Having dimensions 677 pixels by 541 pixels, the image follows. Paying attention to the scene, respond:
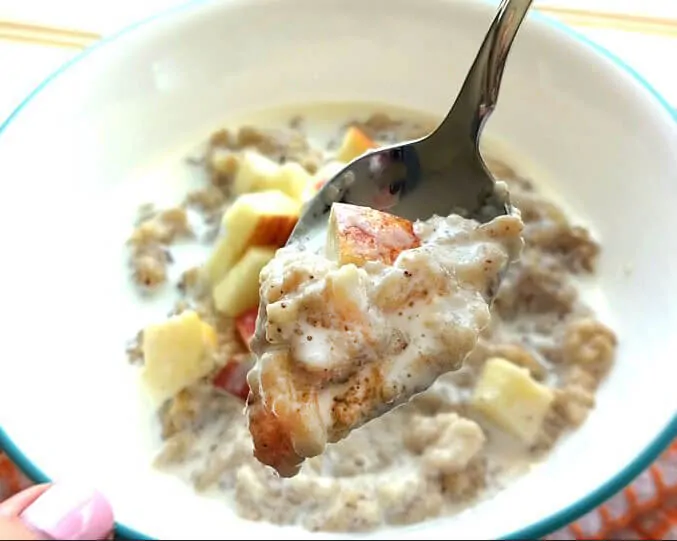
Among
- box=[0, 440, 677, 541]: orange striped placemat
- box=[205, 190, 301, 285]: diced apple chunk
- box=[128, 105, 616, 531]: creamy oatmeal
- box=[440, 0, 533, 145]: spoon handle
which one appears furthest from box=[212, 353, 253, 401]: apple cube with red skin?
box=[440, 0, 533, 145]: spoon handle

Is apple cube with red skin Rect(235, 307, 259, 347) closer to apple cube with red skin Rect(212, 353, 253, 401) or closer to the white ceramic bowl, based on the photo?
apple cube with red skin Rect(212, 353, 253, 401)

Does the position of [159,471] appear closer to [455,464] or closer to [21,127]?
[455,464]

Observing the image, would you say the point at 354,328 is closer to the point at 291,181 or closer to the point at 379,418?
the point at 379,418

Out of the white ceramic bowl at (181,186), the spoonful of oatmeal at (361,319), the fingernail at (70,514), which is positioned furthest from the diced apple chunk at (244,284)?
the fingernail at (70,514)

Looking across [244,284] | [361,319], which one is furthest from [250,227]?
[361,319]

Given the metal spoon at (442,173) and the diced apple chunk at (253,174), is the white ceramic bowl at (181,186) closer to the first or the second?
the diced apple chunk at (253,174)

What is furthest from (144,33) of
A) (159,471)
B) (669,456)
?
(669,456)
